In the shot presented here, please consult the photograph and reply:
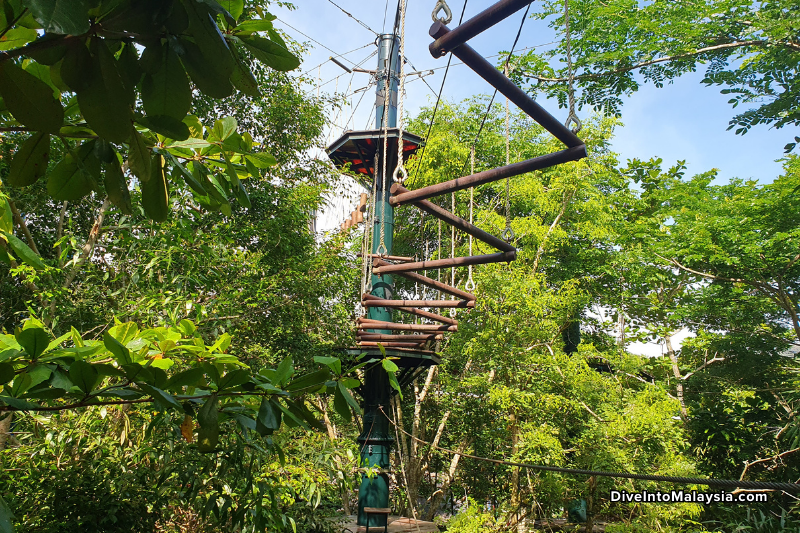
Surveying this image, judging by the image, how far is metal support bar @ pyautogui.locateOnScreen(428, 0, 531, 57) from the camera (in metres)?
1.65

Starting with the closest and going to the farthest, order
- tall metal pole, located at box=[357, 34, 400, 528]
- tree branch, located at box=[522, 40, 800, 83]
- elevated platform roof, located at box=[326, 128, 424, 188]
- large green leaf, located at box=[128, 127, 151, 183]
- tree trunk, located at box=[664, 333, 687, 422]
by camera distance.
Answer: large green leaf, located at box=[128, 127, 151, 183]
tree branch, located at box=[522, 40, 800, 83]
tall metal pole, located at box=[357, 34, 400, 528]
elevated platform roof, located at box=[326, 128, 424, 188]
tree trunk, located at box=[664, 333, 687, 422]

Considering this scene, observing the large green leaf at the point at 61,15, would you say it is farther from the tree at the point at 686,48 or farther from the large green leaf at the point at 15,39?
the tree at the point at 686,48

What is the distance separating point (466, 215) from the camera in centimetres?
918

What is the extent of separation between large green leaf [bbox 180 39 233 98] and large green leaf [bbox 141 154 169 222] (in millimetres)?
239

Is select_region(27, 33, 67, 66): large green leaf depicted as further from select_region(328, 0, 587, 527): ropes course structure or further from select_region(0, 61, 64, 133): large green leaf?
select_region(328, 0, 587, 527): ropes course structure

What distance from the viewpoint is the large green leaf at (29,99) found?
488 millimetres

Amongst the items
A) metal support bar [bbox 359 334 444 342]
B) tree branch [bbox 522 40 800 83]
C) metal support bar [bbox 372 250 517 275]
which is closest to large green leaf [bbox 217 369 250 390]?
metal support bar [bbox 372 250 517 275]

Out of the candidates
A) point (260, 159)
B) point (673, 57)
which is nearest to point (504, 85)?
point (260, 159)

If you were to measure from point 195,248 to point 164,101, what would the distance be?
11.8 ft

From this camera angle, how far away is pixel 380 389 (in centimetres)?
656

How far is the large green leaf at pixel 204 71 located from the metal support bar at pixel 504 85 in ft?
4.50

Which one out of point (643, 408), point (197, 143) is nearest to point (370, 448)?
point (643, 408)

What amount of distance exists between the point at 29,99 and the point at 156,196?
22 centimetres

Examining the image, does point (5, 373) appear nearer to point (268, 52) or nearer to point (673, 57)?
point (268, 52)
